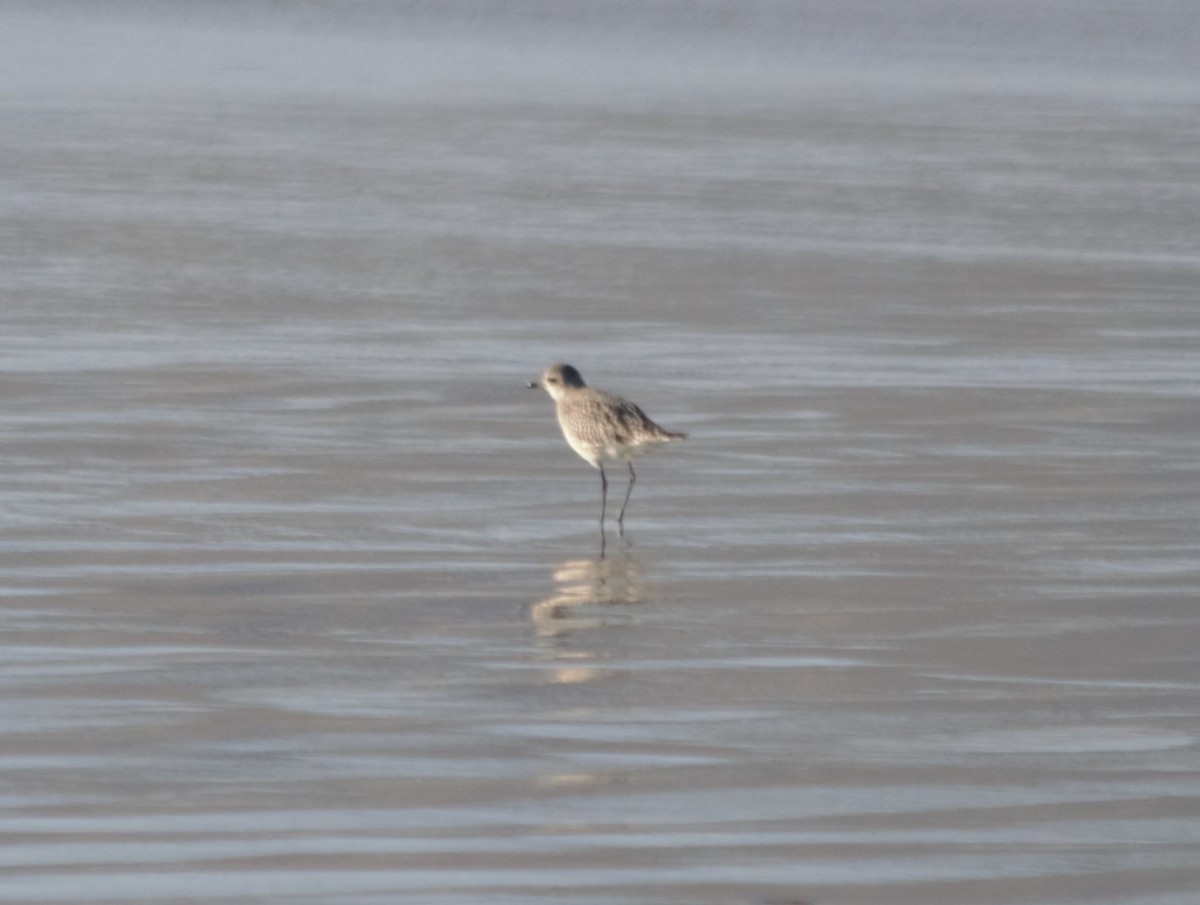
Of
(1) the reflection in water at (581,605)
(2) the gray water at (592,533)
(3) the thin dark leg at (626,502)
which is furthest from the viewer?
(3) the thin dark leg at (626,502)

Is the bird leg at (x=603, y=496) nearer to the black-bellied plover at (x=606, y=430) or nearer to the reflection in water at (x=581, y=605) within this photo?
the black-bellied plover at (x=606, y=430)

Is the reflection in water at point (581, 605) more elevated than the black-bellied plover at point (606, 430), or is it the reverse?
the black-bellied plover at point (606, 430)

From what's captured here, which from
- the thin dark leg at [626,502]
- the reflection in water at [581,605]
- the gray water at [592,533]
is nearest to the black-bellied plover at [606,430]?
the thin dark leg at [626,502]

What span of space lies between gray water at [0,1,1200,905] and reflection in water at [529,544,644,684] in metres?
0.03

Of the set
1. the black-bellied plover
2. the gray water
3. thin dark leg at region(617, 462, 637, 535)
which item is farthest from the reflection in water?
the black-bellied plover

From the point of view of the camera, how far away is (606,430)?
374 inches

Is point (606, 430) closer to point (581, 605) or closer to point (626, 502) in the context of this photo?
point (626, 502)

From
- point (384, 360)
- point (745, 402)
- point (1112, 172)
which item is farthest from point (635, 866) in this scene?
point (1112, 172)

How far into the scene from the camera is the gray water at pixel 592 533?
5570mm

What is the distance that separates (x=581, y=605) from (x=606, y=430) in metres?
1.56

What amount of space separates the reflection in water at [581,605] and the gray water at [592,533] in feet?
0.09

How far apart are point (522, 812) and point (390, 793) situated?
0.33 metres

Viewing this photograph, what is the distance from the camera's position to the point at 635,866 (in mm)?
5320

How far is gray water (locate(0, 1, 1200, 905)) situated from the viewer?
5.57 m
